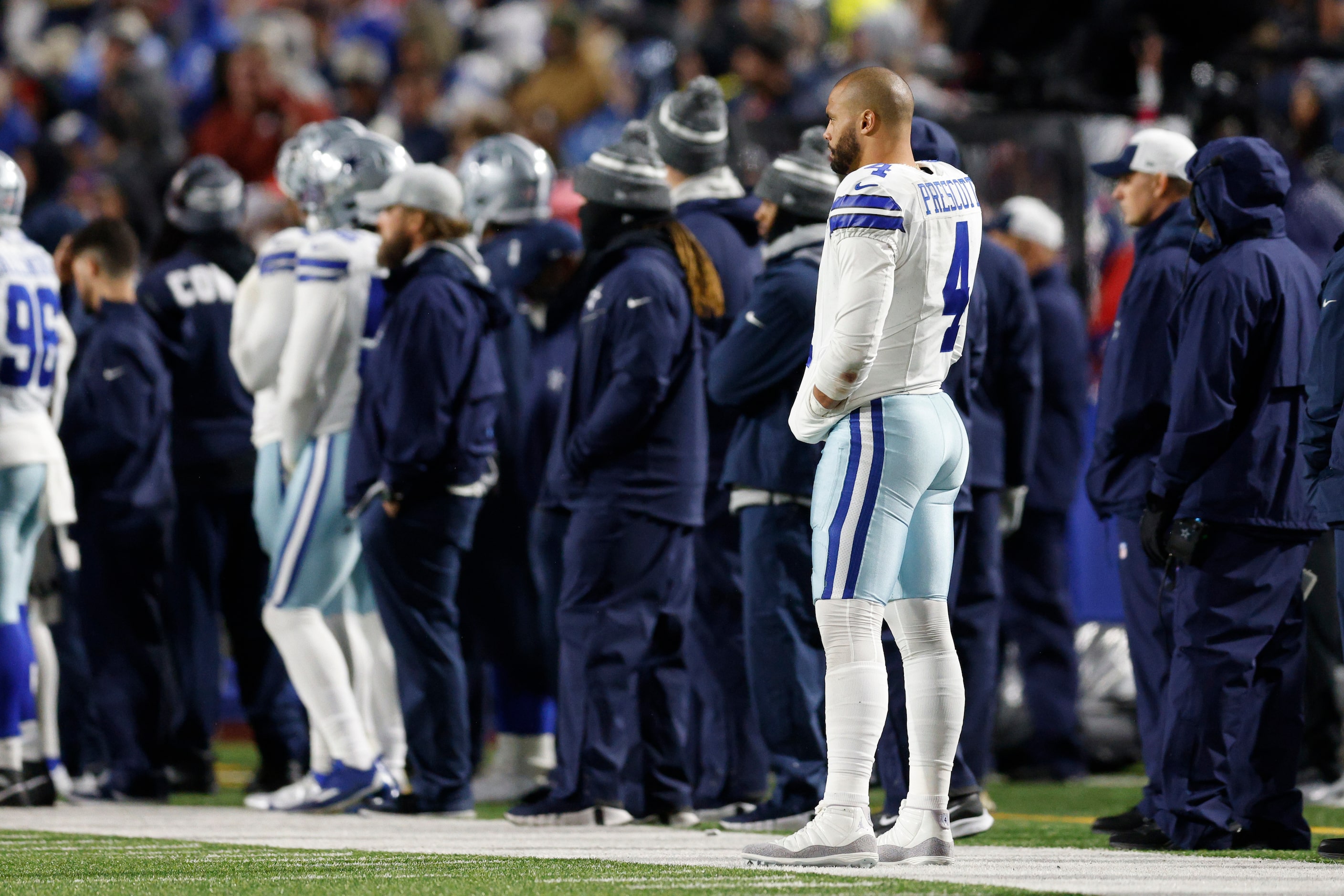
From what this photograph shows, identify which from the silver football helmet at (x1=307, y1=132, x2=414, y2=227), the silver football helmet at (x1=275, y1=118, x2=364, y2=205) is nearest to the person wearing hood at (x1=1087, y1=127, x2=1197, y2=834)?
the silver football helmet at (x1=307, y1=132, x2=414, y2=227)

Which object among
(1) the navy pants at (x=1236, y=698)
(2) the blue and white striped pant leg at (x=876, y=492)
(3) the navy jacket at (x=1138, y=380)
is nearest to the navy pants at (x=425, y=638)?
(3) the navy jacket at (x=1138, y=380)

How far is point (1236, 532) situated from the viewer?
266 inches

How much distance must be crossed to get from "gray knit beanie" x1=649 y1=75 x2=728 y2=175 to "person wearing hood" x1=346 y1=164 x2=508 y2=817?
3.38 ft

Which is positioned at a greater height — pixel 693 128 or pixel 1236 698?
pixel 693 128

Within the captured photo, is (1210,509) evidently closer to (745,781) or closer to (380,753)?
(745,781)

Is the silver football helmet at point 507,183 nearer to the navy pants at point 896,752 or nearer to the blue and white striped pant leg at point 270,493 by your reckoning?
the blue and white striped pant leg at point 270,493

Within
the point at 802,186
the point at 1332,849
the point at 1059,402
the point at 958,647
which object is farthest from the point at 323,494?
the point at 1332,849

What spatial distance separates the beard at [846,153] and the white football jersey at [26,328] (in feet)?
13.1

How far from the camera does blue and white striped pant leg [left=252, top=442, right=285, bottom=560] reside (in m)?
8.78

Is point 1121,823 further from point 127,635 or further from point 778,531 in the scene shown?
point 127,635

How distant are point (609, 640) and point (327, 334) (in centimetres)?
173

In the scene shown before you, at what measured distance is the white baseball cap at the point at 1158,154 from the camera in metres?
7.75

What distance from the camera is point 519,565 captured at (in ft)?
31.5

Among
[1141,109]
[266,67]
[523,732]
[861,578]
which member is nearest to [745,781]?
[523,732]
